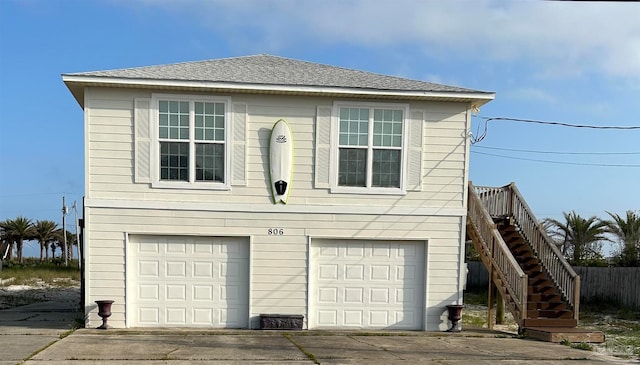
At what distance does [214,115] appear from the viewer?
10.1 m

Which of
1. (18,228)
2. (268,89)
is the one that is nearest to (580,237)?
(268,89)

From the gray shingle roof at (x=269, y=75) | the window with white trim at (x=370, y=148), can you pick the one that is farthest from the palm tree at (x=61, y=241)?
the window with white trim at (x=370, y=148)

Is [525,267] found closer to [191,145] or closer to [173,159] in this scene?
[191,145]

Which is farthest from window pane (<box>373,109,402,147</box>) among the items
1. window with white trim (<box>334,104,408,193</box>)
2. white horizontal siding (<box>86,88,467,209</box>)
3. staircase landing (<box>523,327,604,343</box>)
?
staircase landing (<box>523,327,604,343</box>)

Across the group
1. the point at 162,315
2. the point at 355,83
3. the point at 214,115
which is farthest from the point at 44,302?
the point at 355,83

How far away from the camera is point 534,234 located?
38.9ft

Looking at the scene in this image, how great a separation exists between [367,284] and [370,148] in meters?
2.91

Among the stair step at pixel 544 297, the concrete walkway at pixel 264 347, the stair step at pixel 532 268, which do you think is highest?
the stair step at pixel 532 268

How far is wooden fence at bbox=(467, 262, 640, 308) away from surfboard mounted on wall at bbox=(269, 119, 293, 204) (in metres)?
12.5

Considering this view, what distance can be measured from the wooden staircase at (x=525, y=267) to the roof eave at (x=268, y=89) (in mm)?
2597

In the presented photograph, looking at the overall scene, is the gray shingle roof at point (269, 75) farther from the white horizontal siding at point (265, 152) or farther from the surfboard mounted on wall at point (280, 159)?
the surfboard mounted on wall at point (280, 159)

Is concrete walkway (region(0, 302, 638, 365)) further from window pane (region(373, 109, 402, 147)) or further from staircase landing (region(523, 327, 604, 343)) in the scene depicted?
window pane (region(373, 109, 402, 147))

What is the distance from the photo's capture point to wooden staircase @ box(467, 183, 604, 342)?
10.1 metres

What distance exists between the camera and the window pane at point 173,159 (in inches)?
396
